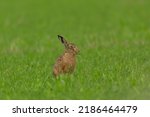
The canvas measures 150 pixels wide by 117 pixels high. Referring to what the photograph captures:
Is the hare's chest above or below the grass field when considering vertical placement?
above

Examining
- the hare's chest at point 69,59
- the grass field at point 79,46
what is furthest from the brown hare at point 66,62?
the grass field at point 79,46

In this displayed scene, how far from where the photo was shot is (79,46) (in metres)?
23.2

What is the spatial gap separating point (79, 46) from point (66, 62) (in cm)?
881

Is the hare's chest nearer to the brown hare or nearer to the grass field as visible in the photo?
the brown hare

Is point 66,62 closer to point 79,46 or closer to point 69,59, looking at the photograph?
point 69,59

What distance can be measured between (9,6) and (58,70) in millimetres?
27390

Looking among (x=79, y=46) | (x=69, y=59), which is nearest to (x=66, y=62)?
(x=69, y=59)

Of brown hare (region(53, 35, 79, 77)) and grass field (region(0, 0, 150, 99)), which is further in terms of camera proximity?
brown hare (region(53, 35, 79, 77))

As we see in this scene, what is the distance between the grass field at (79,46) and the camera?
13750 millimetres

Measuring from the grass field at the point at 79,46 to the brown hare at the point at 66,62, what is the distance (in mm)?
217

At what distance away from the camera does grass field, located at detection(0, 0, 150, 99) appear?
13750 millimetres

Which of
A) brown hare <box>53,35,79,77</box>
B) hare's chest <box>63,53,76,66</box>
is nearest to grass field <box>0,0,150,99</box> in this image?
brown hare <box>53,35,79,77</box>

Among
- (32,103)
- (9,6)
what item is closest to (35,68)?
(32,103)

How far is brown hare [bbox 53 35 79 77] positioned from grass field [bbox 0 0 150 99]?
22 centimetres
